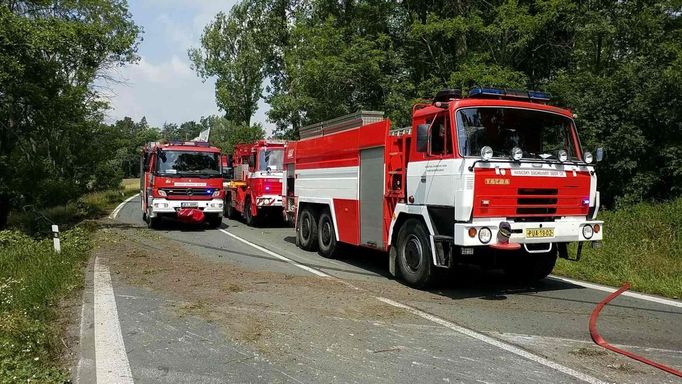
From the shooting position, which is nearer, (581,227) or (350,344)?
(350,344)

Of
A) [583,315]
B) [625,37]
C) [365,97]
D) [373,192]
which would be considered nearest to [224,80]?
[365,97]

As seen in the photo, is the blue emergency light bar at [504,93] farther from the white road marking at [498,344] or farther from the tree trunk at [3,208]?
the tree trunk at [3,208]

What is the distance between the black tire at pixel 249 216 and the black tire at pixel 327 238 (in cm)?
776

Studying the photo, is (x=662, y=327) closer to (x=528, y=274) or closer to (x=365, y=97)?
(x=528, y=274)

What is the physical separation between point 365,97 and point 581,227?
1613cm

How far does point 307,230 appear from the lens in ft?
42.9

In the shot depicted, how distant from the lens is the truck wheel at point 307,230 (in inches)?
503

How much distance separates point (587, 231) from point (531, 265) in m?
1.27

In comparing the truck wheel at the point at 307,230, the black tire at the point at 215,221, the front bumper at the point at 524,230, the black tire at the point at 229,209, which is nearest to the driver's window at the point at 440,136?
the front bumper at the point at 524,230

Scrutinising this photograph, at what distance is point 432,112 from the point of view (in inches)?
325

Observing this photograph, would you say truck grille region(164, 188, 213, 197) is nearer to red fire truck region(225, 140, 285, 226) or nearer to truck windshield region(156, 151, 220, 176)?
truck windshield region(156, 151, 220, 176)

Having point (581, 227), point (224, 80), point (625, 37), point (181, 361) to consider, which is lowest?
point (181, 361)

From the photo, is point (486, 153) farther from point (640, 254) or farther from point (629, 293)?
point (640, 254)

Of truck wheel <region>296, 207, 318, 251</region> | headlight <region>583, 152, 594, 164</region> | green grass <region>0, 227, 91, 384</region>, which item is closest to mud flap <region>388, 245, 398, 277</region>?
headlight <region>583, 152, 594, 164</region>
